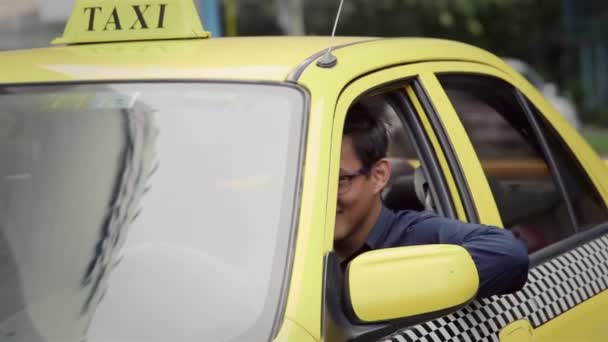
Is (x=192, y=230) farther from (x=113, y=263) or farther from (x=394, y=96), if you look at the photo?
(x=394, y=96)

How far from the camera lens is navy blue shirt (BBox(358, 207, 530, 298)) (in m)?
3.15

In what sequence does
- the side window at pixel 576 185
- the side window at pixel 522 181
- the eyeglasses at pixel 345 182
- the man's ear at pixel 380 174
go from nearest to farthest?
the eyeglasses at pixel 345 182 → the man's ear at pixel 380 174 → the side window at pixel 522 181 → the side window at pixel 576 185

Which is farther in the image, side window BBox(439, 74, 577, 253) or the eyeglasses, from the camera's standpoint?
side window BBox(439, 74, 577, 253)

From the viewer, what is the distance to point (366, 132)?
3414 mm

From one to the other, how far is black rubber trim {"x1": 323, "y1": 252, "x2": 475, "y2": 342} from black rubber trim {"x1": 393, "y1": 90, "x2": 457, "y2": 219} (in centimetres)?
72

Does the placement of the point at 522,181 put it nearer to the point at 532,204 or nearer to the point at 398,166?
the point at 532,204

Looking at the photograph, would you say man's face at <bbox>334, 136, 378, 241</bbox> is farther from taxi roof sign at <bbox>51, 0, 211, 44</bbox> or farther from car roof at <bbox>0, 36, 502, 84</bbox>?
taxi roof sign at <bbox>51, 0, 211, 44</bbox>

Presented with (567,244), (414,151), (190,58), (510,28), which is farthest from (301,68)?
(510,28)

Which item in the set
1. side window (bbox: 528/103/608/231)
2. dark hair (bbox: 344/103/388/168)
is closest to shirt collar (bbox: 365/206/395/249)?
dark hair (bbox: 344/103/388/168)

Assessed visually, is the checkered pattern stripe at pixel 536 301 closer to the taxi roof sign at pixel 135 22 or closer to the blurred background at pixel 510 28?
the taxi roof sign at pixel 135 22

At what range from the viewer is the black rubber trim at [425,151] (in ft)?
11.4

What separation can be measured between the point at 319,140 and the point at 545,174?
145 cm

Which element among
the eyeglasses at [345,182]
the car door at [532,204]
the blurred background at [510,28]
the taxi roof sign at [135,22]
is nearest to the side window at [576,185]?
the car door at [532,204]

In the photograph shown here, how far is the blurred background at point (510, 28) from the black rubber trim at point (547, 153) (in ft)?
46.0
